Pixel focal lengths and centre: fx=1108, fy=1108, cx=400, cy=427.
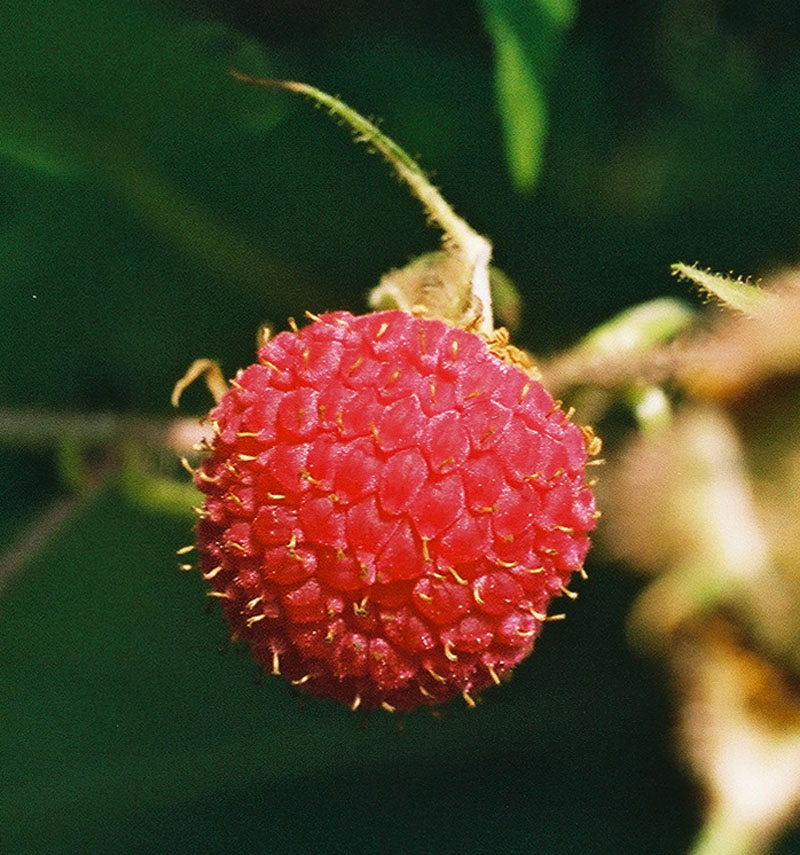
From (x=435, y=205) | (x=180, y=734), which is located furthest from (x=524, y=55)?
(x=180, y=734)

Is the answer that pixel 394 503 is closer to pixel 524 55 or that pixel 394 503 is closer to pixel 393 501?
pixel 393 501

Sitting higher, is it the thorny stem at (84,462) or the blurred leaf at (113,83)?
the blurred leaf at (113,83)

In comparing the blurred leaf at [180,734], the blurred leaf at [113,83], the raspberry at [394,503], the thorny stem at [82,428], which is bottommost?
the raspberry at [394,503]

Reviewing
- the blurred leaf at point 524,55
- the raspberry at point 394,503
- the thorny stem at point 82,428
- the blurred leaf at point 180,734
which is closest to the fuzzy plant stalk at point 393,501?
the raspberry at point 394,503

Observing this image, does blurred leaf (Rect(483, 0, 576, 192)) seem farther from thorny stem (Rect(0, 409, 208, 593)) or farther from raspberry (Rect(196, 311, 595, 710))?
thorny stem (Rect(0, 409, 208, 593))

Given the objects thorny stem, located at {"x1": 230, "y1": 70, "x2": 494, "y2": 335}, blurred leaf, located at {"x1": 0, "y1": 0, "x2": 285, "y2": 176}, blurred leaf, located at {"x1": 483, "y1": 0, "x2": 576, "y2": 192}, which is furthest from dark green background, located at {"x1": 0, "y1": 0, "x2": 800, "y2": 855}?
thorny stem, located at {"x1": 230, "y1": 70, "x2": 494, "y2": 335}

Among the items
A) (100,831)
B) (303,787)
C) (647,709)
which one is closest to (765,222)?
(647,709)

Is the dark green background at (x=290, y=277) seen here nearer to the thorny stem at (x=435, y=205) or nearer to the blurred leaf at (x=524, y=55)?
the blurred leaf at (x=524, y=55)
